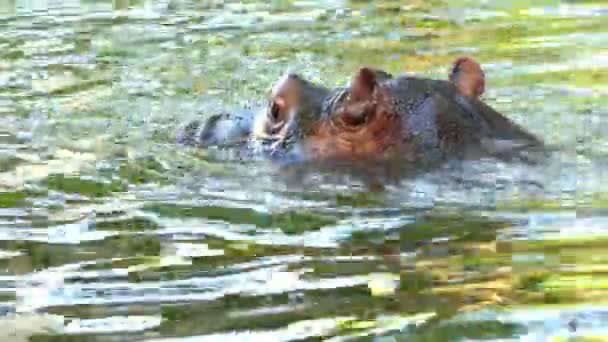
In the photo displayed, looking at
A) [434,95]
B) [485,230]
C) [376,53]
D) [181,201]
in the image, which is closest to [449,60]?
[376,53]

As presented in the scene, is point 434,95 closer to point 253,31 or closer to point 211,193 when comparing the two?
point 211,193

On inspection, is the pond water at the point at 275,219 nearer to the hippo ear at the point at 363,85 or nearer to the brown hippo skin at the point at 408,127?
the brown hippo skin at the point at 408,127

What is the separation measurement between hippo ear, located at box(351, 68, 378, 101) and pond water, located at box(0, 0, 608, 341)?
1.23 ft

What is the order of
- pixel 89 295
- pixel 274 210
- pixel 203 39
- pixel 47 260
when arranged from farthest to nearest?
pixel 203 39
pixel 274 210
pixel 47 260
pixel 89 295

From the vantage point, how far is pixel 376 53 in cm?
1066

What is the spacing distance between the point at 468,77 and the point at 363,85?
2.99 ft

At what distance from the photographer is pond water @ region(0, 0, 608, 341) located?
12.3 ft

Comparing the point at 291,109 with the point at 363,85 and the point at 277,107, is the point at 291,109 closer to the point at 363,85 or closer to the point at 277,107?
the point at 277,107

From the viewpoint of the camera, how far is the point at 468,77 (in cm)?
677

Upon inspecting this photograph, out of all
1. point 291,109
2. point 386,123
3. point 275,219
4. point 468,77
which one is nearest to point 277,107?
point 291,109

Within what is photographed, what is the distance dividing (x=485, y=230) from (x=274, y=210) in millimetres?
935

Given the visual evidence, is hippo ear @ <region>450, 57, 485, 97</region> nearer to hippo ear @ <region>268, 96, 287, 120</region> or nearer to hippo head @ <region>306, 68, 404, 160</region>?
hippo head @ <region>306, 68, 404, 160</region>

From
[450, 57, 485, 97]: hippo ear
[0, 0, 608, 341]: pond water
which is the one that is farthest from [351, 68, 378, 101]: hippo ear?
[450, 57, 485, 97]: hippo ear

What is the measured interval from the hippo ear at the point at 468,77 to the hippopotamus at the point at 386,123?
0.84 feet
